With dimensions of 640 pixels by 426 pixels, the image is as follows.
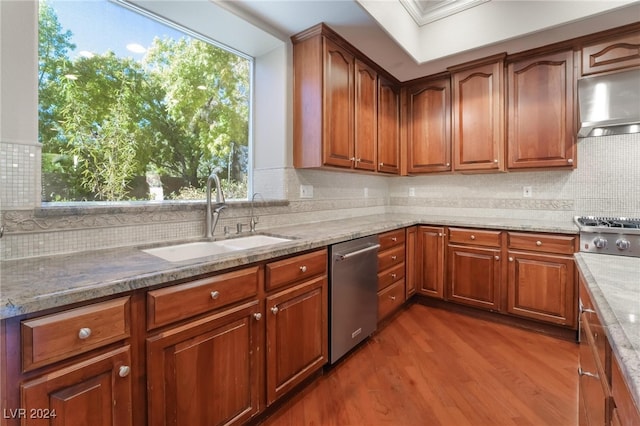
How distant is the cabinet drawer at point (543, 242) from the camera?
2251 mm

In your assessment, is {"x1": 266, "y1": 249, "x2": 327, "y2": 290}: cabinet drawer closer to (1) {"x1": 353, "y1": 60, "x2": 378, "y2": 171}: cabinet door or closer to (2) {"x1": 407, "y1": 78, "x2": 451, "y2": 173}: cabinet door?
(1) {"x1": 353, "y1": 60, "x2": 378, "y2": 171}: cabinet door

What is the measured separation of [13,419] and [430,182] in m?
3.59

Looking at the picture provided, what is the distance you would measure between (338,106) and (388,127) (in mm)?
959

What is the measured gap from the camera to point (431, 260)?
2904 millimetres

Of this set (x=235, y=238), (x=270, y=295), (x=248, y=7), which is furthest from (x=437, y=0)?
(x=270, y=295)

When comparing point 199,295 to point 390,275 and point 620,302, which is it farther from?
point 390,275

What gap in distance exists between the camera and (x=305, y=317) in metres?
1.65

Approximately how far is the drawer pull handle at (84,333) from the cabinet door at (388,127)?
2594 millimetres

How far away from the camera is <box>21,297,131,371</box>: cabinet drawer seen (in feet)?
2.55

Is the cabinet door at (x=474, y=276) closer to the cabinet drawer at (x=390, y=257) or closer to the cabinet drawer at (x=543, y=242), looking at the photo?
the cabinet drawer at (x=543, y=242)

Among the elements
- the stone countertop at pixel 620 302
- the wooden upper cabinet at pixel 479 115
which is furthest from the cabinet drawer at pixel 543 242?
the stone countertop at pixel 620 302

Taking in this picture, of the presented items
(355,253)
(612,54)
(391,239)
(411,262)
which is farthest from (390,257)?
(612,54)

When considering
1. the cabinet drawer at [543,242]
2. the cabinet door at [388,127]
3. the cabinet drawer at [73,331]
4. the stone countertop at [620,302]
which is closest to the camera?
the stone countertop at [620,302]

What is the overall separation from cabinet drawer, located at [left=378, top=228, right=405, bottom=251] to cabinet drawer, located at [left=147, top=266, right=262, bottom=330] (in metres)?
1.26
